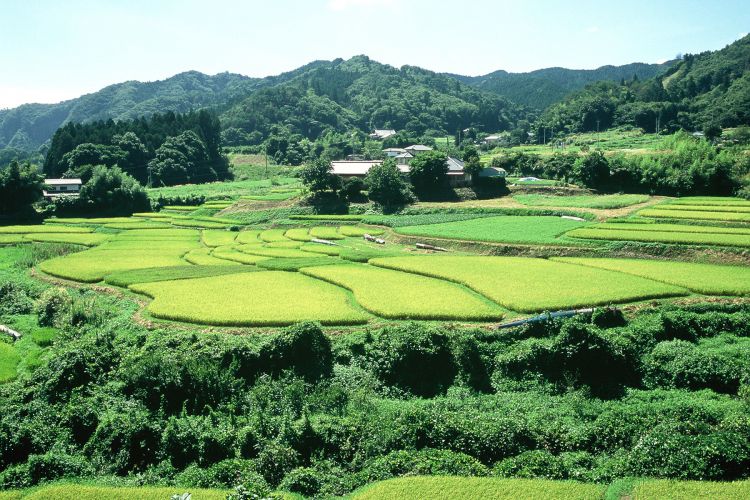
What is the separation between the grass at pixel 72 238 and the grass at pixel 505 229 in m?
25.1

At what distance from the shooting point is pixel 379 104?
159m

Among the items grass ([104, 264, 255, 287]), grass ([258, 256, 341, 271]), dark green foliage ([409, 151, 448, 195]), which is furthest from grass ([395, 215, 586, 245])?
grass ([104, 264, 255, 287])

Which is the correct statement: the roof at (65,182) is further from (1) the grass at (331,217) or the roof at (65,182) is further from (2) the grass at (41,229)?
(1) the grass at (331,217)

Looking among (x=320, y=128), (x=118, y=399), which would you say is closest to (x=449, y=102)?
(x=320, y=128)

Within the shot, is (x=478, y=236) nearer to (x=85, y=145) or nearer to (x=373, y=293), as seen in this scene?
(x=373, y=293)

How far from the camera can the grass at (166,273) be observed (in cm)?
3123

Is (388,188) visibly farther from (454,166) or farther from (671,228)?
(671,228)

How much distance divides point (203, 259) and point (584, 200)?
3496 centimetres

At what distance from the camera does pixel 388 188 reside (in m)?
57.7

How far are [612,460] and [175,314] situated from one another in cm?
1881

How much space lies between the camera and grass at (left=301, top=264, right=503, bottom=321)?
23953mm

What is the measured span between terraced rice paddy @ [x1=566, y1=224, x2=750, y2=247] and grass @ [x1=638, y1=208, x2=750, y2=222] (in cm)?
453

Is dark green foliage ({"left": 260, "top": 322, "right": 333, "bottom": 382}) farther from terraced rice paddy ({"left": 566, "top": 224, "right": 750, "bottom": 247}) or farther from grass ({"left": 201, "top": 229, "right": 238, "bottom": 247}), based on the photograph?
grass ({"left": 201, "top": 229, "right": 238, "bottom": 247})

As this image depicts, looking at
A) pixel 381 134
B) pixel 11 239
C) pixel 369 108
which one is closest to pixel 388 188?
pixel 11 239
